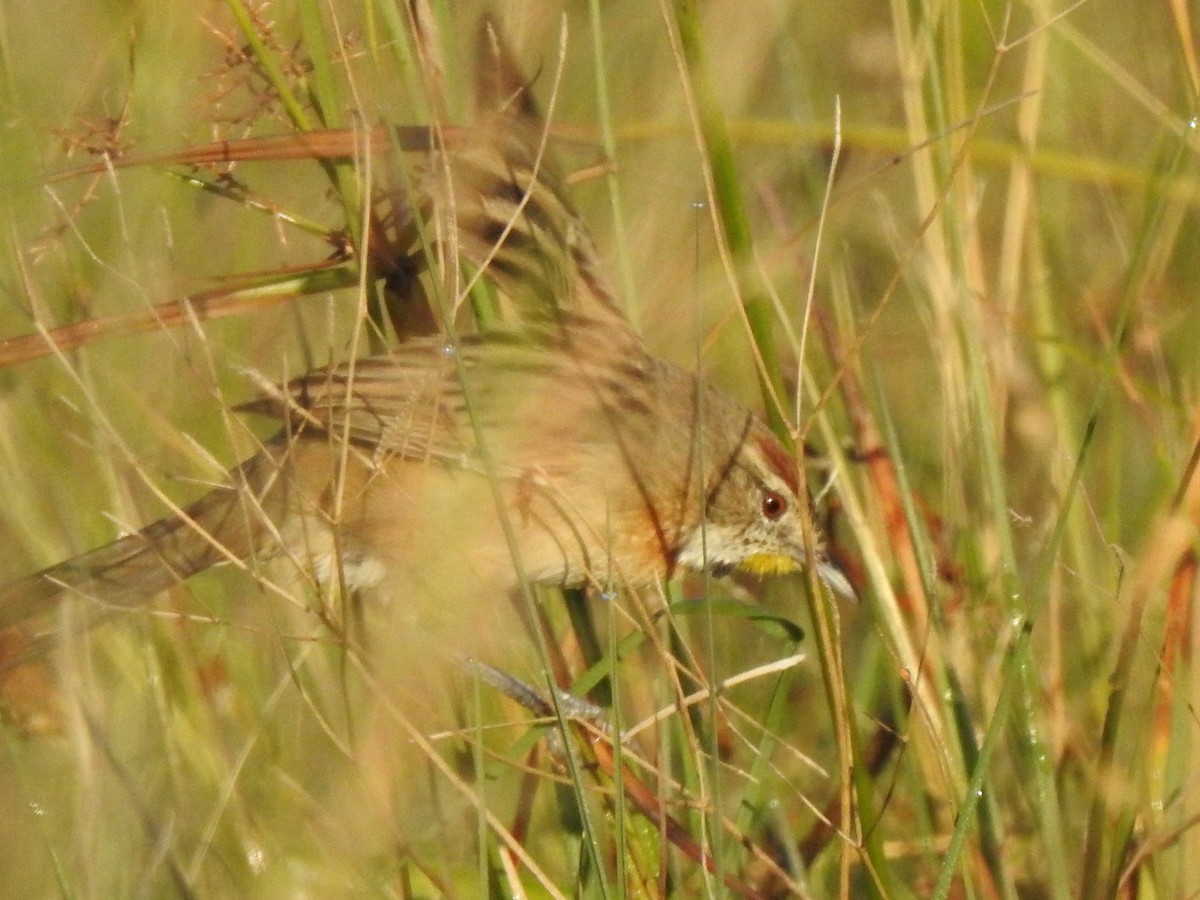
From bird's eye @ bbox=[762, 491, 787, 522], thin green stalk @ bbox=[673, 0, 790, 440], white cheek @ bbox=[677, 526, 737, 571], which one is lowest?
white cheek @ bbox=[677, 526, 737, 571]

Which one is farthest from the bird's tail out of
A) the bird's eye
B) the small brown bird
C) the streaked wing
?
the bird's eye

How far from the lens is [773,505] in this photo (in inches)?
123

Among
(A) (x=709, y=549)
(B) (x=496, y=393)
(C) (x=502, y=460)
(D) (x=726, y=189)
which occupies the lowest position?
(A) (x=709, y=549)

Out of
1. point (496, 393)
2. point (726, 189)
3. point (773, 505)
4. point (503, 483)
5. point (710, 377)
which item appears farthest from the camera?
point (710, 377)

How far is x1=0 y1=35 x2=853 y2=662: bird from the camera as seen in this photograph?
251cm

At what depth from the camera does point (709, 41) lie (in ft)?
7.23

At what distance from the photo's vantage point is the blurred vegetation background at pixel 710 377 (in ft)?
7.13

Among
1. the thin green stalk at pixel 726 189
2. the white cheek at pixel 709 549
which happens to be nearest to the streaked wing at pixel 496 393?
the white cheek at pixel 709 549

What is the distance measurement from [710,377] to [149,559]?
3.97 feet

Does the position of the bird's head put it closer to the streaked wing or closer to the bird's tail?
the streaked wing

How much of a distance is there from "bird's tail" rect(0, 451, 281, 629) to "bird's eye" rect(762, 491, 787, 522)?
3.01 feet

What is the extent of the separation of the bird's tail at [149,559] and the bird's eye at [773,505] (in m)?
0.92

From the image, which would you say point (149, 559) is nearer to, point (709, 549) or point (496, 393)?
point (496, 393)

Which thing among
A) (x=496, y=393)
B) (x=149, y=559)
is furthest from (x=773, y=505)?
(x=149, y=559)
